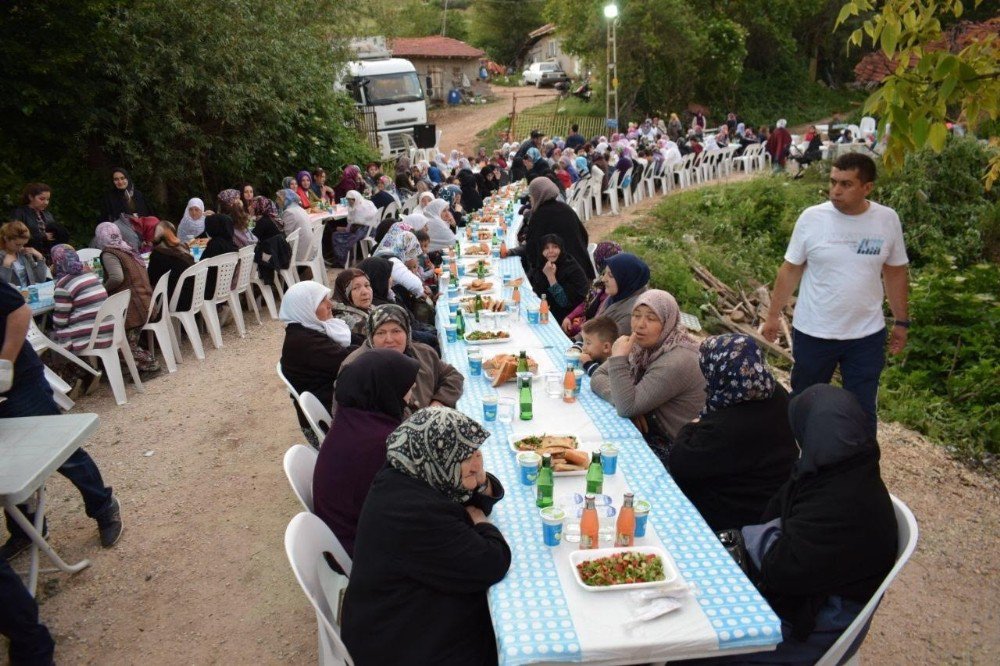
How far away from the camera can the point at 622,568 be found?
7.36 ft

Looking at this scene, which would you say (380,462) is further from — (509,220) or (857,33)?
(509,220)

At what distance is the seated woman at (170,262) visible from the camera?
6.41 metres

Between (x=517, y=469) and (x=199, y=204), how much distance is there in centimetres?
732

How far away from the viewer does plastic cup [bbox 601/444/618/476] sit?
9.37 feet

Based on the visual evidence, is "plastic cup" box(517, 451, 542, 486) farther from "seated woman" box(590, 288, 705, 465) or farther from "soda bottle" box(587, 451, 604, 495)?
"seated woman" box(590, 288, 705, 465)

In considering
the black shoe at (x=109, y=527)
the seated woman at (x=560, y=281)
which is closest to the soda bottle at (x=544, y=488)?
the black shoe at (x=109, y=527)

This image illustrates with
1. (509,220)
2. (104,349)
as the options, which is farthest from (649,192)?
(104,349)

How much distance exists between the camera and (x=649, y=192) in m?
17.0

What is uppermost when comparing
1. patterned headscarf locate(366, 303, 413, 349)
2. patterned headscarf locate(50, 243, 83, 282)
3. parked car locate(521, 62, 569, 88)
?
parked car locate(521, 62, 569, 88)

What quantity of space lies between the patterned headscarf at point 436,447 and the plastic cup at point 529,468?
0.54 meters

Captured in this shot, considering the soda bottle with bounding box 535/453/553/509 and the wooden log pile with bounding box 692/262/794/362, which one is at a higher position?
the soda bottle with bounding box 535/453/553/509

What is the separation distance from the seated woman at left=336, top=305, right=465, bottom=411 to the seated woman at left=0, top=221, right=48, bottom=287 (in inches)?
141

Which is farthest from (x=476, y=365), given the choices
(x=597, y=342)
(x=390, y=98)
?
(x=390, y=98)

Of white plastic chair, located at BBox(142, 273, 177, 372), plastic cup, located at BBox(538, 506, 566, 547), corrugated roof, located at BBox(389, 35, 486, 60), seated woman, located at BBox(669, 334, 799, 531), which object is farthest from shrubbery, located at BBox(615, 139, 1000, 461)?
corrugated roof, located at BBox(389, 35, 486, 60)
